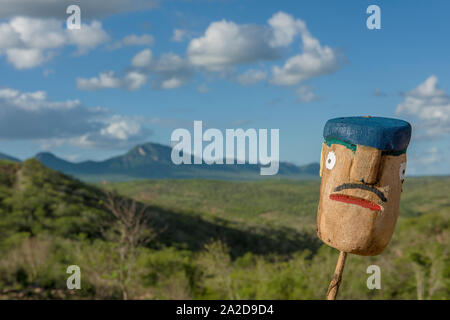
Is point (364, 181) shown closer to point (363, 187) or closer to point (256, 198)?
point (363, 187)

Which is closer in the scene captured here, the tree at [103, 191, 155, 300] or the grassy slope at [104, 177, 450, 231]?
the tree at [103, 191, 155, 300]

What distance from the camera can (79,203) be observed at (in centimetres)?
4591

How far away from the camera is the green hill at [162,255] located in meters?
26.4

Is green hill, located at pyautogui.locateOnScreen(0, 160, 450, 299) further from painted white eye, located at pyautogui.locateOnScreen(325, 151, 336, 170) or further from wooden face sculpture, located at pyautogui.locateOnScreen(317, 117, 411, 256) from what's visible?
wooden face sculpture, located at pyautogui.locateOnScreen(317, 117, 411, 256)

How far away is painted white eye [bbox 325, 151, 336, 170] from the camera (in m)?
4.72

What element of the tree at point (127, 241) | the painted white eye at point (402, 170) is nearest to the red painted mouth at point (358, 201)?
the painted white eye at point (402, 170)

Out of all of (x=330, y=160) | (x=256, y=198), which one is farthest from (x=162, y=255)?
(x=256, y=198)

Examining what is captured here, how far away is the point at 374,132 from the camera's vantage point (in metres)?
4.48

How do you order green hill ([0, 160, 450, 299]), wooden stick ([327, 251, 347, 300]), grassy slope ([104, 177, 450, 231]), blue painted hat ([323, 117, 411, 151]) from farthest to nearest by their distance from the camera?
grassy slope ([104, 177, 450, 231])
green hill ([0, 160, 450, 299])
wooden stick ([327, 251, 347, 300])
blue painted hat ([323, 117, 411, 151])

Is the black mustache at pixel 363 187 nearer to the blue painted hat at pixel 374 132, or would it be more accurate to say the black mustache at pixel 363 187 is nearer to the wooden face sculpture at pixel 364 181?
the wooden face sculpture at pixel 364 181

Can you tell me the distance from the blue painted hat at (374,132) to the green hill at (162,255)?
17049 mm

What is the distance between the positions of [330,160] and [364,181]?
0.43 m

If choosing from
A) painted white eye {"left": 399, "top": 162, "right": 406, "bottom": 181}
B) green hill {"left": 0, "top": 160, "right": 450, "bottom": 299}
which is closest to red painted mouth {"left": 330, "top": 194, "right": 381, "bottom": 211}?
painted white eye {"left": 399, "top": 162, "right": 406, "bottom": 181}

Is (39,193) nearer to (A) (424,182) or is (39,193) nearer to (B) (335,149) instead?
(B) (335,149)
